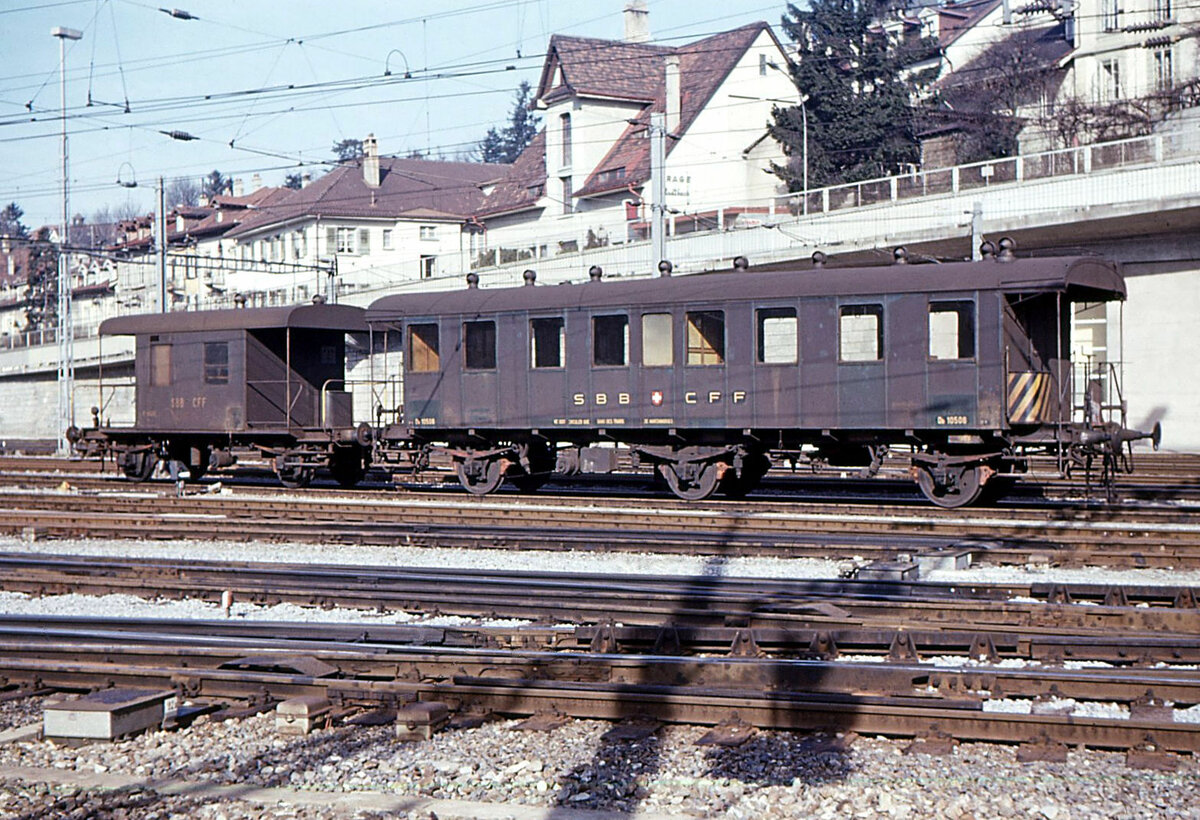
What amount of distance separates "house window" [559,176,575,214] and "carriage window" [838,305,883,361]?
123ft

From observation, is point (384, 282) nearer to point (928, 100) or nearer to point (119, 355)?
point (119, 355)

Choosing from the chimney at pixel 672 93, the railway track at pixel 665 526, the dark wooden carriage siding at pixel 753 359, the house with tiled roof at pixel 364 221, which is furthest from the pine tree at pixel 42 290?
the dark wooden carriage siding at pixel 753 359

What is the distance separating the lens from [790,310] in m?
19.0

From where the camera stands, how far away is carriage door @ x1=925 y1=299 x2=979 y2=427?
17750mm

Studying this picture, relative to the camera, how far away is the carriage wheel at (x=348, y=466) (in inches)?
952

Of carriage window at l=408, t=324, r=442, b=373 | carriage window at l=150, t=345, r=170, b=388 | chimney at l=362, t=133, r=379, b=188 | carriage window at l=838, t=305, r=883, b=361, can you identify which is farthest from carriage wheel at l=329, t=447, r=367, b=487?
chimney at l=362, t=133, r=379, b=188

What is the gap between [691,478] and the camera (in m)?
20.1

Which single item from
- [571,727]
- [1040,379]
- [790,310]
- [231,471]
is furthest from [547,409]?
[571,727]

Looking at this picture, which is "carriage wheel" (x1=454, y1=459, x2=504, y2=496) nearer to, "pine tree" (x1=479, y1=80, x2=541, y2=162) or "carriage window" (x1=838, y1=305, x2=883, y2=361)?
"carriage window" (x1=838, y1=305, x2=883, y2=361)

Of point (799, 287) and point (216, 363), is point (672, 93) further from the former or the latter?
point (799, 287)

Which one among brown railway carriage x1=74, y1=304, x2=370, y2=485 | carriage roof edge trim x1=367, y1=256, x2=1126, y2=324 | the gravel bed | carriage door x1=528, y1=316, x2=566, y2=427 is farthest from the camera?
brown railway carriage x1=74, y1=304, x2=370, y2=485

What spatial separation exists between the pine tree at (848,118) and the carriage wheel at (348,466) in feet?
105

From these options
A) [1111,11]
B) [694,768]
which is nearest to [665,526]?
[694,768]

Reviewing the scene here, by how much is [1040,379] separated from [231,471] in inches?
746
